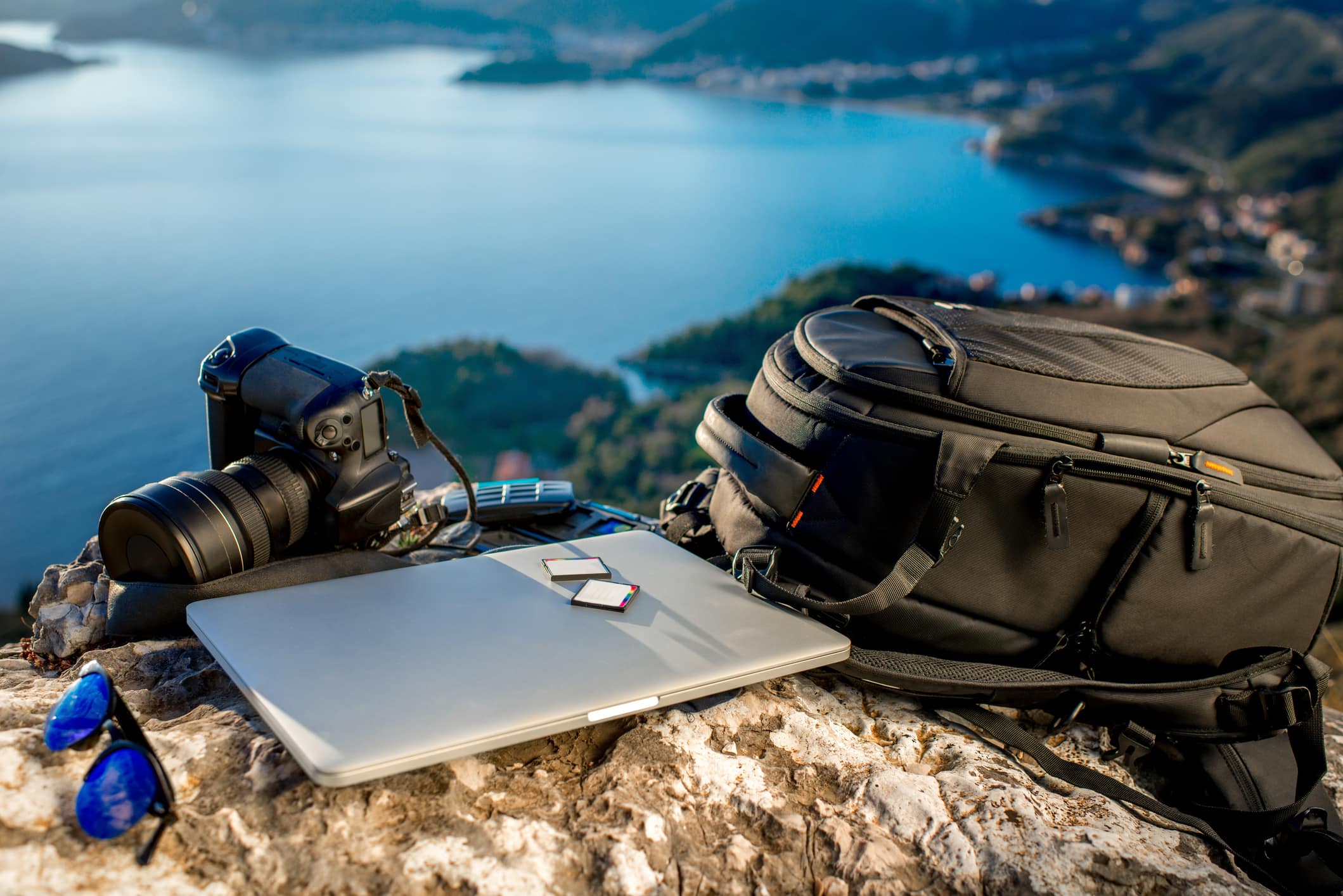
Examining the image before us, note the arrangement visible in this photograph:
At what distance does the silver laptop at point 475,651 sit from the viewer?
103 cm

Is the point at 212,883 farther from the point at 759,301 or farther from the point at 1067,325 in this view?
the point at 759,301

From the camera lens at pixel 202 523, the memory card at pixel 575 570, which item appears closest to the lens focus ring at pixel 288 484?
the camera lens at pixel 202 523

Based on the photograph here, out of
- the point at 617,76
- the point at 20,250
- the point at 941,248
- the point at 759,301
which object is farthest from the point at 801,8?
the point at 20,250

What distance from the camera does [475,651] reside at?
3.94ft

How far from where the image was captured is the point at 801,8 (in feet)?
73.2

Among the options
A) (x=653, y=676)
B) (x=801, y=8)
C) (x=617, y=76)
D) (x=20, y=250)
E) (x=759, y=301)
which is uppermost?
(x=801, y=8)

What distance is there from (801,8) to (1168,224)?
12.8 metres

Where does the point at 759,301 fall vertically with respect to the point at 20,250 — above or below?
below

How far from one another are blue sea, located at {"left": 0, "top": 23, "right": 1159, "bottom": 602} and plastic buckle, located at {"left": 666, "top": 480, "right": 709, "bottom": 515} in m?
0.87

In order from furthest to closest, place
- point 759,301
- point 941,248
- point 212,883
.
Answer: point 941,248, point 759,301, point 212,883

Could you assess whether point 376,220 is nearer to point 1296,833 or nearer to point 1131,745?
point 1131,745

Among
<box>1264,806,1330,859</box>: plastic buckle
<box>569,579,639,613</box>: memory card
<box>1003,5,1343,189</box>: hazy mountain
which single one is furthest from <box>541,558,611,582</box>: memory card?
<box>1003,5,1343,189</box>: hazy mountain

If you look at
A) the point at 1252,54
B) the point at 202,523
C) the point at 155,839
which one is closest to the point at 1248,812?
the point at 155,839

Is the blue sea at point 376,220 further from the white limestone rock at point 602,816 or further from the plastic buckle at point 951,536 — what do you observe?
the plastic buckle at point 951,536
